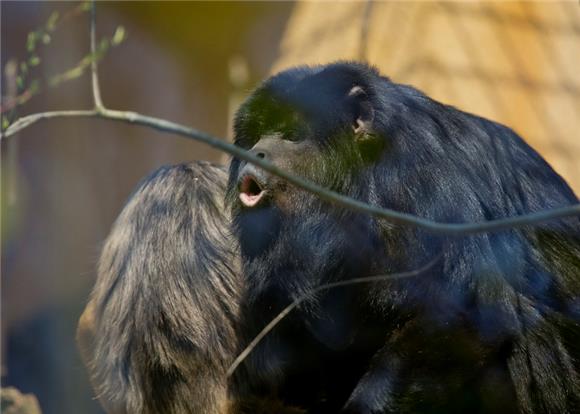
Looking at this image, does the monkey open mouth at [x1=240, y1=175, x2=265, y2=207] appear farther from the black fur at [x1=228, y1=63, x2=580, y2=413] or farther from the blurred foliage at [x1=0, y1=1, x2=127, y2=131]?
the blurred foliage at [x1=0, y1=1, x2=127, y2=131]

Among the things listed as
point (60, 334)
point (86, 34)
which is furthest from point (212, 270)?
point (86, 34)

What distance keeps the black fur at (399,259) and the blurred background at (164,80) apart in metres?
2.14

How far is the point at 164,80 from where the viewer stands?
6.14 m

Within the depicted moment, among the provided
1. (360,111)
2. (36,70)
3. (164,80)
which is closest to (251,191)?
(360,111)

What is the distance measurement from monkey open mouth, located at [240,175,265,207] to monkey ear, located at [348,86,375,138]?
1.35 ft

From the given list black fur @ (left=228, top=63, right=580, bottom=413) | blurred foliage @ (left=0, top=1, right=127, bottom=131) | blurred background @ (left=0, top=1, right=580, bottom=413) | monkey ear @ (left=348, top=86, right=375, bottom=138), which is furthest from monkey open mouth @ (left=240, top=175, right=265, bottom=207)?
blurred background @ (left=0, top=1, right=580, bottom=413)

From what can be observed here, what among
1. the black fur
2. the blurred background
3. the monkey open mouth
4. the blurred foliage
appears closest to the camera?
the blurred foliage

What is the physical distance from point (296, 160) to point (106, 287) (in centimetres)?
106

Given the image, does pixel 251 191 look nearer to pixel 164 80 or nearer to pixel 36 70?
pixel 36 70

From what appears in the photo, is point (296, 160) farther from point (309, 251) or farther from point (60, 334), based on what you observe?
point (60, 334)

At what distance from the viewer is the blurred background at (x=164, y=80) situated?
5.77 metres

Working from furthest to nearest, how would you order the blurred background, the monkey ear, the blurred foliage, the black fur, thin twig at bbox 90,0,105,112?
the blurred background → the monkey ear → the black fur → the blurred foliage → thin twig at bbox 90,0,105,112

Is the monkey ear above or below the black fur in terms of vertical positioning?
above

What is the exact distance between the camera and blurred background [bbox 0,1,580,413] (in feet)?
18.9
